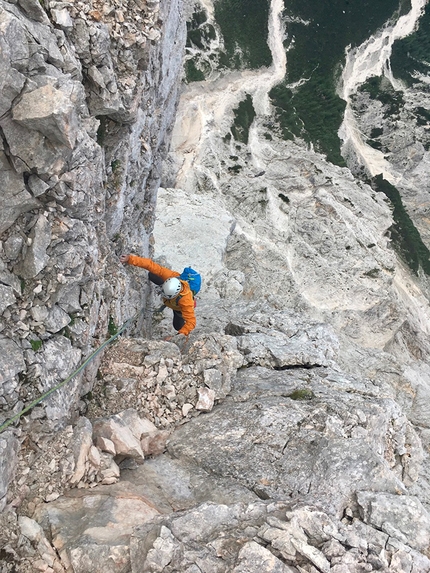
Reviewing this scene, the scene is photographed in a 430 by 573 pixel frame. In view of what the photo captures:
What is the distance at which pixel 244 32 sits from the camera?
6731 cm

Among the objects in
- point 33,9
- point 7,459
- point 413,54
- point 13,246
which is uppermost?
point 413,54

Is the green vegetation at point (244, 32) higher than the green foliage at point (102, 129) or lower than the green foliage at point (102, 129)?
higher

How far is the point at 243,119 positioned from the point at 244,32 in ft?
76.1

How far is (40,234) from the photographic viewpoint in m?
8.08

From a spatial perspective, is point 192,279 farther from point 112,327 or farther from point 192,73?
point 192,73

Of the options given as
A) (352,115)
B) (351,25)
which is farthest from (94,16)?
(351,25)

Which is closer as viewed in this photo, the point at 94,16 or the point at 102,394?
the point at 94,16

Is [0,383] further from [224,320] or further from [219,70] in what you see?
[219,70]

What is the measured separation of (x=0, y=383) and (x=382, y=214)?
1800 inches

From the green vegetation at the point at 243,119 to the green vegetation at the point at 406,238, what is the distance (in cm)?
1987

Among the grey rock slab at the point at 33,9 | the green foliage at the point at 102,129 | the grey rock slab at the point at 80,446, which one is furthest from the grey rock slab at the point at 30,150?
the grey rock slab at the point at 80,446

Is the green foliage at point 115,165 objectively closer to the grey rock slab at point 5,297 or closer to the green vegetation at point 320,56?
the grey rock slab at point 5,297

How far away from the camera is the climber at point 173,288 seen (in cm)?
1300

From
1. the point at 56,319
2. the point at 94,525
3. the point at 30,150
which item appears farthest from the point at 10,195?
the point at 94,525
